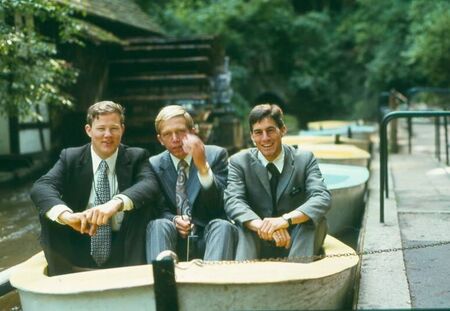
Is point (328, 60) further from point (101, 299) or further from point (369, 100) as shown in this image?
point (101, 299)

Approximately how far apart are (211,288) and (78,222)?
0.94 metres

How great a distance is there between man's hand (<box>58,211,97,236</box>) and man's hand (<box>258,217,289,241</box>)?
Answer: 0.93 meters

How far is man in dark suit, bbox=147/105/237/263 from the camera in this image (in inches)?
133

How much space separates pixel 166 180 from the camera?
3.74m

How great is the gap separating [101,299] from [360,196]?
3623mm

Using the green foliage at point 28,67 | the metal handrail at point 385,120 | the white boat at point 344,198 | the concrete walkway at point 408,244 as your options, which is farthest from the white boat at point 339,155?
the green foliage at point 28,67

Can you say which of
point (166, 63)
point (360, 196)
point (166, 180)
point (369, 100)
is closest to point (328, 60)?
point (369, 100)

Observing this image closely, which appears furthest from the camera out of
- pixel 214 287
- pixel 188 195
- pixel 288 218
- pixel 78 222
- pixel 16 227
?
pixel 16 227

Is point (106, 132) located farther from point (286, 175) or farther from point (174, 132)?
point (286, 175)

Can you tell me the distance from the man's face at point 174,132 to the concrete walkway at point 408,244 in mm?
1382

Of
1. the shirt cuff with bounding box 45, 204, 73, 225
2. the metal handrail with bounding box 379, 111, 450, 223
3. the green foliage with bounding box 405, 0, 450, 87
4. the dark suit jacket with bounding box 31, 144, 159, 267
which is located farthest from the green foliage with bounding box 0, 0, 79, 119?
the green foliage with bounding box 405, 0, 450, 87

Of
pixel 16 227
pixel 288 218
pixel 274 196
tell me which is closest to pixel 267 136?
pixel 274 196

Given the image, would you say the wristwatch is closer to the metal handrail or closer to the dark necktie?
the dark necktie

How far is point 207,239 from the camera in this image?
11.3 ft
